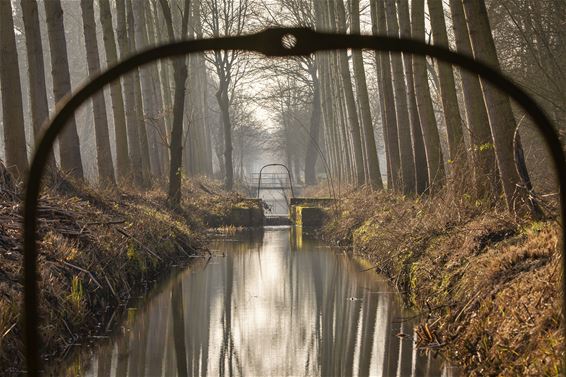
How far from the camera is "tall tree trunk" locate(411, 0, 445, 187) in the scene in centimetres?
1591

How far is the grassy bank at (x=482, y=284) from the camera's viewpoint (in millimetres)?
6188

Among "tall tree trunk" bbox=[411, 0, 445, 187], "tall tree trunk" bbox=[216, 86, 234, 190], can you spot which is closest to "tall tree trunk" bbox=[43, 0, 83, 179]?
"tall tree trunk" bbox=[411, 0, 445, 187]

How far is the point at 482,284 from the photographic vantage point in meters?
7.95

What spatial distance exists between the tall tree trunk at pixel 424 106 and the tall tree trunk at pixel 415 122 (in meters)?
0.69

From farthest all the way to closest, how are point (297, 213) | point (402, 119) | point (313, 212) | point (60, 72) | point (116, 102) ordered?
point (297, 213), point (313, 212), point (116, 102), point (402, 119), point (60, 72)

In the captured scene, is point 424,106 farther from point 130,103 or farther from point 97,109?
point 130,103

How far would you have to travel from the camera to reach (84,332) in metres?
8.83

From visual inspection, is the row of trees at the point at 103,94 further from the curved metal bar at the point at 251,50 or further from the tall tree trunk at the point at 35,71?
the curved metal bar at the point at 251,50

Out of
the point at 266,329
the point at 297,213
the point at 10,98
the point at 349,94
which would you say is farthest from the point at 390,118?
the point at 266,329

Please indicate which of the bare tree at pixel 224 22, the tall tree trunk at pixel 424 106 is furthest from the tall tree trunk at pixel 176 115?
the bare tree at pixel 224 22

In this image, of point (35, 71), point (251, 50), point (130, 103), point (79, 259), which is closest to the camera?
point (251, 50)

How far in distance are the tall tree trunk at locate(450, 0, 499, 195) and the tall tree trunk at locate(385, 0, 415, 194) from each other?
20.6 ft

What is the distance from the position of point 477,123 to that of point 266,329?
4.26m

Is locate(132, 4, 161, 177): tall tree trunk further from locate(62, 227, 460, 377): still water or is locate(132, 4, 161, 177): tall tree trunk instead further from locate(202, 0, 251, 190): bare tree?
locate(62, 227, 460, 377): still water
